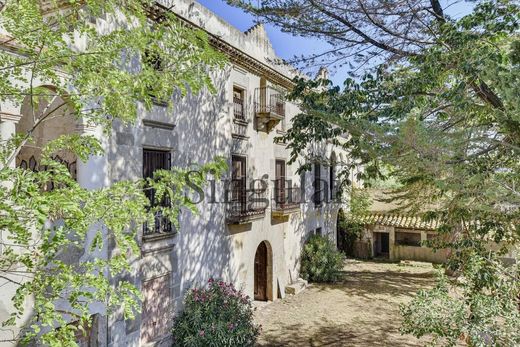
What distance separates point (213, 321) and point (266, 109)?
8201 millimetres

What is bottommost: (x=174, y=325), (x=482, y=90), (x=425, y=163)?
(x=174, y=325)

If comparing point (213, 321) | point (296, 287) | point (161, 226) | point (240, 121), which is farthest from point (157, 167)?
point (296, 287)

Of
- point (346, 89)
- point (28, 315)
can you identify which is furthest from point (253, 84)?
point (28, 315)

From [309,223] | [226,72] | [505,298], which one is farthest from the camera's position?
[309,223]

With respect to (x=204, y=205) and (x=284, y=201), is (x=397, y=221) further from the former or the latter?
(x=204, y=205)

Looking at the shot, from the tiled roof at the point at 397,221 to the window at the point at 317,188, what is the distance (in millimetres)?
6231

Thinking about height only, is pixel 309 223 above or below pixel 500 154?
below

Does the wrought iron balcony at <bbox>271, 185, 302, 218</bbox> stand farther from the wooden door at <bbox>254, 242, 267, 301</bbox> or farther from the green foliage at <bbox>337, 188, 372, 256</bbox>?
the green foliage at <bbox>337, 188, 372, 256</bbox>

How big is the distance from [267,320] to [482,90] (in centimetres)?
1023

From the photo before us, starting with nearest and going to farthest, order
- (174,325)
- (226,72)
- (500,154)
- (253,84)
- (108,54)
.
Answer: (108,54), (500,154), (174,325), (226,72), (253,84)

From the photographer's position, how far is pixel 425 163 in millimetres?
6215

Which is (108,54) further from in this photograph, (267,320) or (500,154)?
(267,320)

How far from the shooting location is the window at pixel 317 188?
19312mm

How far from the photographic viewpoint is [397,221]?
23.3 metres
